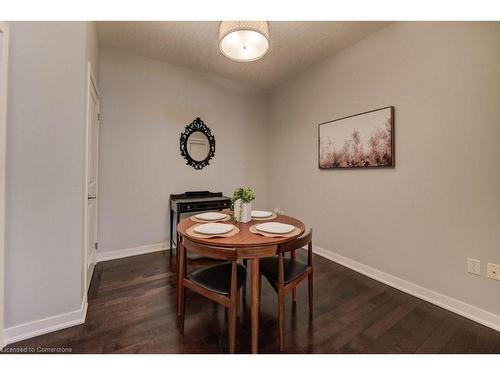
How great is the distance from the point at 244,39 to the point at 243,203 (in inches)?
49.6

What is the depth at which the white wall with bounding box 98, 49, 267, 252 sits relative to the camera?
2.82m

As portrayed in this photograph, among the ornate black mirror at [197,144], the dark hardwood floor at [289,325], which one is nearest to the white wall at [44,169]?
the dark hardwood floor at [289,325]

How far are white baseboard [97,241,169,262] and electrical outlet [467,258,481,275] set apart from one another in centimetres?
326

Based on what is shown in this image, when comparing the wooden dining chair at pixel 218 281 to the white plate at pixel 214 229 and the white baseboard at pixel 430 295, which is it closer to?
the white plate at pixel 214 229

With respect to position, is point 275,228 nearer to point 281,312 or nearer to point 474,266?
point 281,312

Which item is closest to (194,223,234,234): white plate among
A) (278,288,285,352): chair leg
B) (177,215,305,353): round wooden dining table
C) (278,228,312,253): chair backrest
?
(177,215,305,353): round wooden dining table

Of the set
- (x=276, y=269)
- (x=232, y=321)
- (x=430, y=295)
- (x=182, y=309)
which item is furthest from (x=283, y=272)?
(x=430, y=295)

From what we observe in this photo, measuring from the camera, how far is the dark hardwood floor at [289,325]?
4.70 ft

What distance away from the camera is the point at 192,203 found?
297cm

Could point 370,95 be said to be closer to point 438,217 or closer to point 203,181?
point 438,217

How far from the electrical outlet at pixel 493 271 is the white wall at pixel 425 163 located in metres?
0.03

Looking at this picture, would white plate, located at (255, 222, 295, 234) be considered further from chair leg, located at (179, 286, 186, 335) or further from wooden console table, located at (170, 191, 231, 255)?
wooden console table, located at (170, 191, 231, 255)
